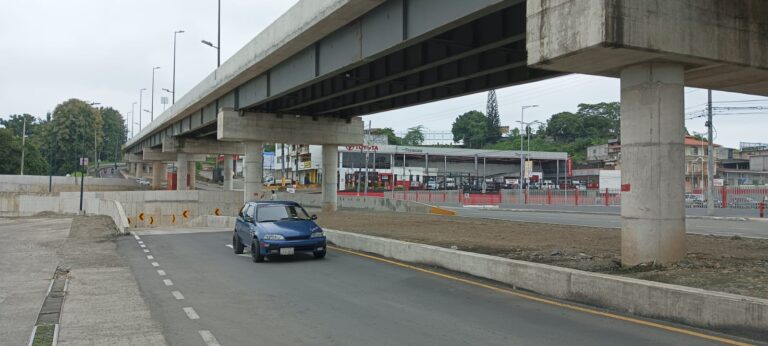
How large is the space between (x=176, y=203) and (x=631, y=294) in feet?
122

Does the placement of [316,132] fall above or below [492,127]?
below

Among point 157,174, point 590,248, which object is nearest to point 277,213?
point 590,248

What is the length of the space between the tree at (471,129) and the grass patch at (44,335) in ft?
507

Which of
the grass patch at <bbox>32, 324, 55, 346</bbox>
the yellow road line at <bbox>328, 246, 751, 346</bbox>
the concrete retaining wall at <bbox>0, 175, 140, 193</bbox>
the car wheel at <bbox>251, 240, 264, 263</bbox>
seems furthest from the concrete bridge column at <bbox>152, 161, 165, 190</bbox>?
the grass patch at <bbox>32, 324, 55, 346</bbox>

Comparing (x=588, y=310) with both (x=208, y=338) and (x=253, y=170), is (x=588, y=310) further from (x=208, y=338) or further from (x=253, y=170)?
(x=253, y=170)

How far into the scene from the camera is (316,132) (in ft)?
121

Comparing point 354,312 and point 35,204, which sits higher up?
point 35,204

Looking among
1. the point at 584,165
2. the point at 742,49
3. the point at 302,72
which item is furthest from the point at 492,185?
the point at 742,49

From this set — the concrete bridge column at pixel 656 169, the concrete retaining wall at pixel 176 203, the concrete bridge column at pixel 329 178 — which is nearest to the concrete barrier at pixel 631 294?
the concrete bridge column at pixel 656 169

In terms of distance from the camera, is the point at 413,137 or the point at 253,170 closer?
the point at 253,170

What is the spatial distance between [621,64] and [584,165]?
113799mm

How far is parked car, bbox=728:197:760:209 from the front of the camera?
1688 inches

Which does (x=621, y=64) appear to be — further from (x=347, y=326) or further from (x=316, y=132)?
(x=316, y=132)

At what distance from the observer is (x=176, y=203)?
4138 centimetres
